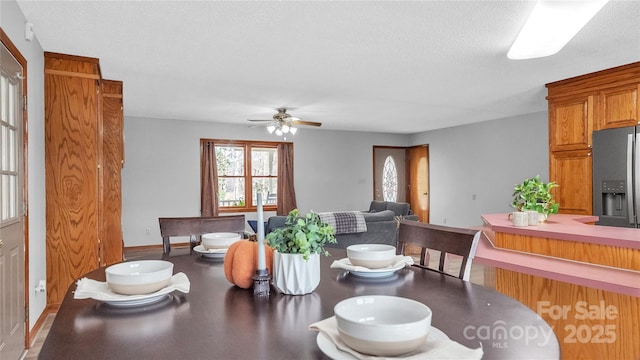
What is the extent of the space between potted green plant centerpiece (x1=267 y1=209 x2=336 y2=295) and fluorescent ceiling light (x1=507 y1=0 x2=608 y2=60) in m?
2.07

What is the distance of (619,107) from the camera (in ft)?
12.7

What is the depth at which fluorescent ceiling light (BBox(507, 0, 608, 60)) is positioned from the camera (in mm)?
2269

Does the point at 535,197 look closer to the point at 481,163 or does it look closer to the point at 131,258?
the point at 131,258

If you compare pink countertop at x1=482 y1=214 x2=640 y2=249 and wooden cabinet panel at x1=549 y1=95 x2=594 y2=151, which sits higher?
wooden cabinet panel at x1=549 y1=95 x2=594 y2=151

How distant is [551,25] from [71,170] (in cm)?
383

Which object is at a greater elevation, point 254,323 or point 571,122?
point 571,122

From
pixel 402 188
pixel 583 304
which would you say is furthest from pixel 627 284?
pixel 402 188

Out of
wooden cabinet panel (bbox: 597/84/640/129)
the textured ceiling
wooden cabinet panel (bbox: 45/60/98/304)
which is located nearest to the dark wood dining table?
the textured ceiling

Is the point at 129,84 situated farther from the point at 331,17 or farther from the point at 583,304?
the point at 583,304

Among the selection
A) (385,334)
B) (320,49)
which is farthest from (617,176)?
(385,334)

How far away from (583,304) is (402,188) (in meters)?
7.09

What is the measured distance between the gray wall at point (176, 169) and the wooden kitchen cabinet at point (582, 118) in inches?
180

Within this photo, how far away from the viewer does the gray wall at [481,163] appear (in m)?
6.45

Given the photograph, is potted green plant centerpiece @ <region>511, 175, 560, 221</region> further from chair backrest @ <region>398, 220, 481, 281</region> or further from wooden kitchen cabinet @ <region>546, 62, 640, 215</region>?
wooden kitchen cabinet @ <region>546, 62, 640, 215</region>
